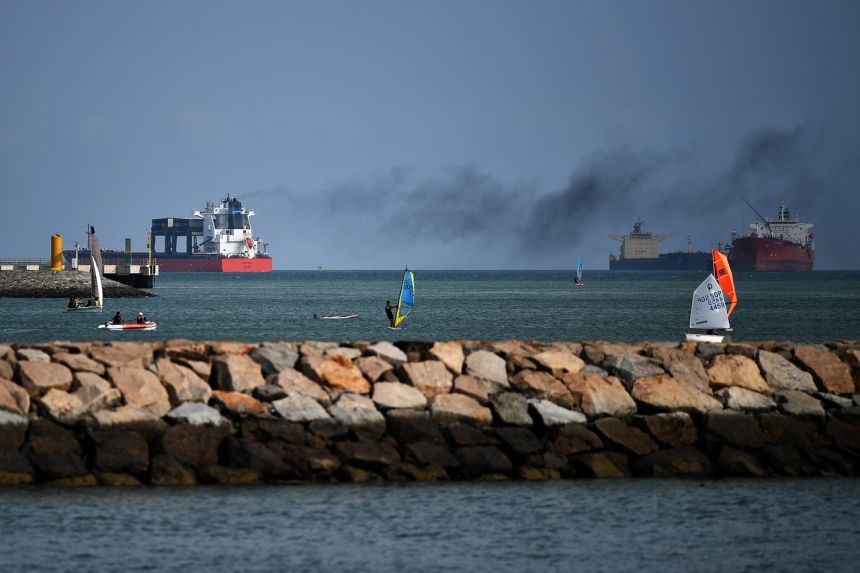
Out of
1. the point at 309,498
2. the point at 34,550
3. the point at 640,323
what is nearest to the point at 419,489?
the point at 309,498

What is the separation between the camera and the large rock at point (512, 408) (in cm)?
1850

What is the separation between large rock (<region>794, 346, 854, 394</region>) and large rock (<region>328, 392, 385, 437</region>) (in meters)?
7.33

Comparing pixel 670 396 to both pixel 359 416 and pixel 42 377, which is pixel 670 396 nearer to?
pixel 359 416

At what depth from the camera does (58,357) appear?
1925 cm

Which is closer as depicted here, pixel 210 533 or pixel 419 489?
pixel 210 533

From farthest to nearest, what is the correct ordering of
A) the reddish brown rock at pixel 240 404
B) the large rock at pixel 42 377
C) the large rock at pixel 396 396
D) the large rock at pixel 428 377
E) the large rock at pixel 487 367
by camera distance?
the large rock at pixel 487 367
the large rock at pixel 428 377
the large rock at pixel 396 396
the large rock at pixel 42 377
the reddish brown rock at pixel 240 404

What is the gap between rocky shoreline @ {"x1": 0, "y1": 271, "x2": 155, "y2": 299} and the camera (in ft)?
335

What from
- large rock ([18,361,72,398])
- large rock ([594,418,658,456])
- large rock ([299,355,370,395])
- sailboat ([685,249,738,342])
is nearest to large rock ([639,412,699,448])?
large rock ([594,418,658,456])

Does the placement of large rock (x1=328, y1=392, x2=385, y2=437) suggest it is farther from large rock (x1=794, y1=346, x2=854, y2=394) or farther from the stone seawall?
large rock (x1=794, y1=346, x2=854, y2=394)

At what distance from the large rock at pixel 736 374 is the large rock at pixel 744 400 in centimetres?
27

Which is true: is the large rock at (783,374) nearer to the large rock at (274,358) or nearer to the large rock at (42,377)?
the large rock at (274,358)

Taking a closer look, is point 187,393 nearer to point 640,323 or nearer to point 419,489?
point 419,489

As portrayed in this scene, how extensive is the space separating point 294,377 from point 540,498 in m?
4.35

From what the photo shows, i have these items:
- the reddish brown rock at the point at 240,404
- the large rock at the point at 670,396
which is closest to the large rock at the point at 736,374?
the large rock at the point at 670,396
